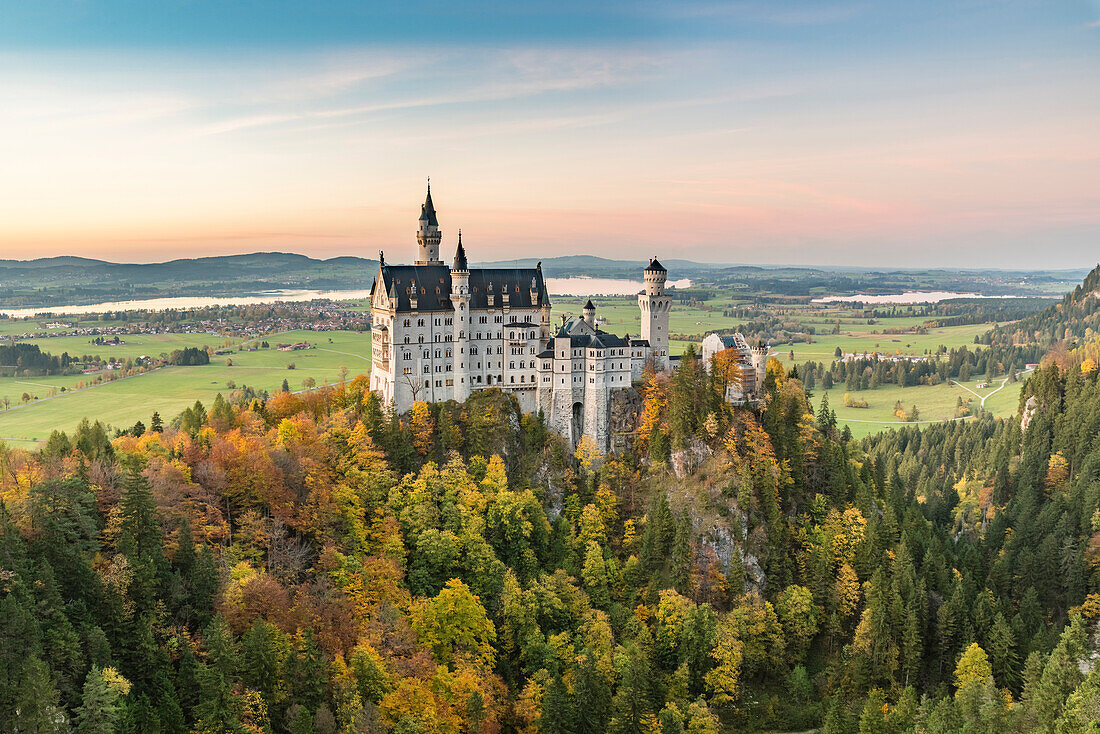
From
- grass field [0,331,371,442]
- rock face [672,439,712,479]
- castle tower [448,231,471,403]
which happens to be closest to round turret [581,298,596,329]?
castle tower [448,231,471,403]

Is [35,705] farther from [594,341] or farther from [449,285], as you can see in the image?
[594,341]

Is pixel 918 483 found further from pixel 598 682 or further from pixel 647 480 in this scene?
pixel 598 682

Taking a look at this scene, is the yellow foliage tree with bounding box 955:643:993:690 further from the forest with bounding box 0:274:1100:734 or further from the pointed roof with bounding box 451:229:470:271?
the pointed roof with bounding box 451:229:470:271

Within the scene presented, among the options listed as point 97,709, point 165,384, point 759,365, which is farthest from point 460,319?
point 165,384

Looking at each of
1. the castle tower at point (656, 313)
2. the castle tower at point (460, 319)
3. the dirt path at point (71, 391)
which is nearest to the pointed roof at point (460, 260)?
the castle tower at point (460, 319)

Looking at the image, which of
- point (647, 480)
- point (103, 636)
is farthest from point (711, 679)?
point (103, 636)

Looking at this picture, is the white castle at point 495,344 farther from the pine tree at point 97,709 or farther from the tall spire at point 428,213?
the pine tree at point 97,709
